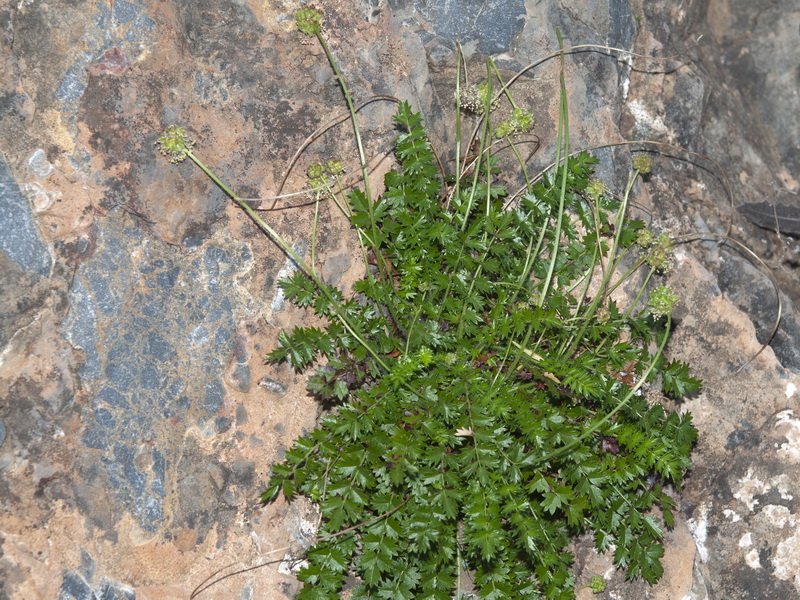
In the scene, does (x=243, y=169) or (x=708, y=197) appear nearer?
(x=243, y=169)

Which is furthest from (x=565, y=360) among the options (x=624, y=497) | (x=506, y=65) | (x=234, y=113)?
(x=234, y=113)

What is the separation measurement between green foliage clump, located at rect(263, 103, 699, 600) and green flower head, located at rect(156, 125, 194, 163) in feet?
2.80

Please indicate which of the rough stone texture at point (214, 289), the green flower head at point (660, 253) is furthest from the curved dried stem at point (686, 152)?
the green flower head at point (660, 253)

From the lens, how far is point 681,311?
4.28 m

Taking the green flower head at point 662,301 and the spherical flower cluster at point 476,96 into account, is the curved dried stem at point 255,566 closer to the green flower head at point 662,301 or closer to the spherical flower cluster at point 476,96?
the green flower head at point 662,301

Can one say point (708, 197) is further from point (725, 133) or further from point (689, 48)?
point (689, 48)

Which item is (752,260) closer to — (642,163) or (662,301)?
(642,163)

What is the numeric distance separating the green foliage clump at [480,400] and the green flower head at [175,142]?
852 mm

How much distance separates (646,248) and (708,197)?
0.82 meters

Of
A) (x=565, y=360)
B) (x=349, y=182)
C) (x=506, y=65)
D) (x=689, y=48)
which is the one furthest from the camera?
(x=689, y=48)

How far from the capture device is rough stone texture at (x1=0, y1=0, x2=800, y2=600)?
3.43 meters

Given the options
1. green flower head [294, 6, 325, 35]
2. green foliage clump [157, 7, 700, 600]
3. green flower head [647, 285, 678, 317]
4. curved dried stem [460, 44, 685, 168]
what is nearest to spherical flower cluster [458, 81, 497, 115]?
green foliage clump [157, 7, 700, 600]

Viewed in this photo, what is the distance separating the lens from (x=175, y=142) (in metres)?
3.54

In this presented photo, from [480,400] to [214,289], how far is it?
150 centimetres
